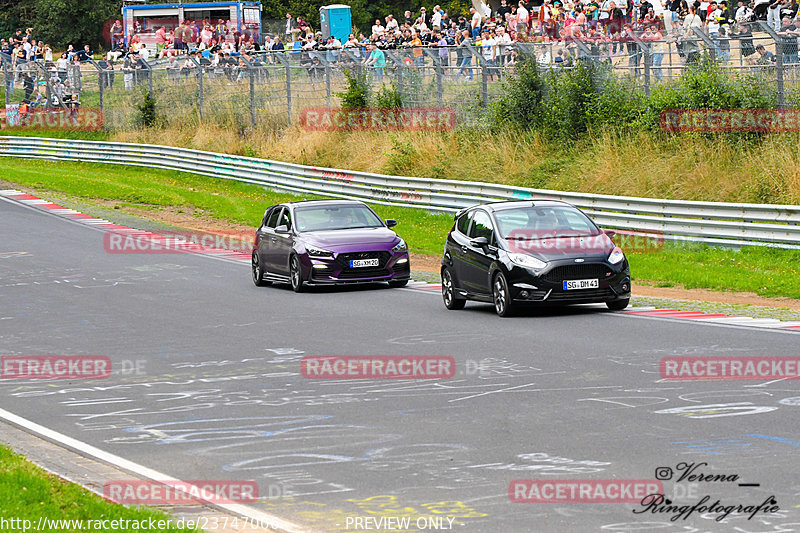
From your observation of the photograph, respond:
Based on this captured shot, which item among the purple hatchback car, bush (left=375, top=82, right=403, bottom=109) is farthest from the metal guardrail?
the purple hatchback car

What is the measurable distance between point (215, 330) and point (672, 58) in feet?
49.6

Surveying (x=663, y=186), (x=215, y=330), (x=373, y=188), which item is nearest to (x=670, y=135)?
(x=663, y=186)

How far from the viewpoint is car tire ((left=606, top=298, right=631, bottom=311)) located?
17078 millimetres

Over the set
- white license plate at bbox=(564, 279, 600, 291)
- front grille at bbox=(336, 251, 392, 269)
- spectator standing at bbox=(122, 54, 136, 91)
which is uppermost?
spectator standing at bbox=(122, 54, 136, 91)

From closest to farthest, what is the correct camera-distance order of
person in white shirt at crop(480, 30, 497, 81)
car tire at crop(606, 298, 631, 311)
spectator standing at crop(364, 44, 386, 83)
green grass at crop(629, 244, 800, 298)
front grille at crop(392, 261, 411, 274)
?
car tire at crop(606, 298, 631, 311)
green grass at crop(629, 244, 800, 298)
front grille at crop(392, 261, 411, 274)
person in white shirt at crop(480, 30, 497, 81)
spectator standing at crop(364, 44, 386, 83)

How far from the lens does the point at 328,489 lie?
26.2 feet

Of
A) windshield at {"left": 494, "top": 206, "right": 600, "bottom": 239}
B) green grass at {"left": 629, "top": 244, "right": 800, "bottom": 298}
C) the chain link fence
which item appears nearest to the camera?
windshield at {"left": 494, "top": 206, "right": 600, "bottom": 239}

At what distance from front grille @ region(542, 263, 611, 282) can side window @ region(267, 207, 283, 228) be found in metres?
7.67

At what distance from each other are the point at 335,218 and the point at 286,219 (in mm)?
926

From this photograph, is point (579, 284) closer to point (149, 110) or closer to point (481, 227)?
point (481, 227)

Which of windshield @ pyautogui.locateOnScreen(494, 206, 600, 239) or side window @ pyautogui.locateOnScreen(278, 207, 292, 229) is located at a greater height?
windshield @ pyautogui.locateOnScreen(494, 206, 600, 239)

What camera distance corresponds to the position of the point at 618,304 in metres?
17.2

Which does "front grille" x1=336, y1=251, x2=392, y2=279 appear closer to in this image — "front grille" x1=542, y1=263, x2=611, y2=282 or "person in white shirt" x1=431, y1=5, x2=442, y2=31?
"front grille" x1=542, y1=263, x2=611, y2=282

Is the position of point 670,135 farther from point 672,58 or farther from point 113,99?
point 113,99
